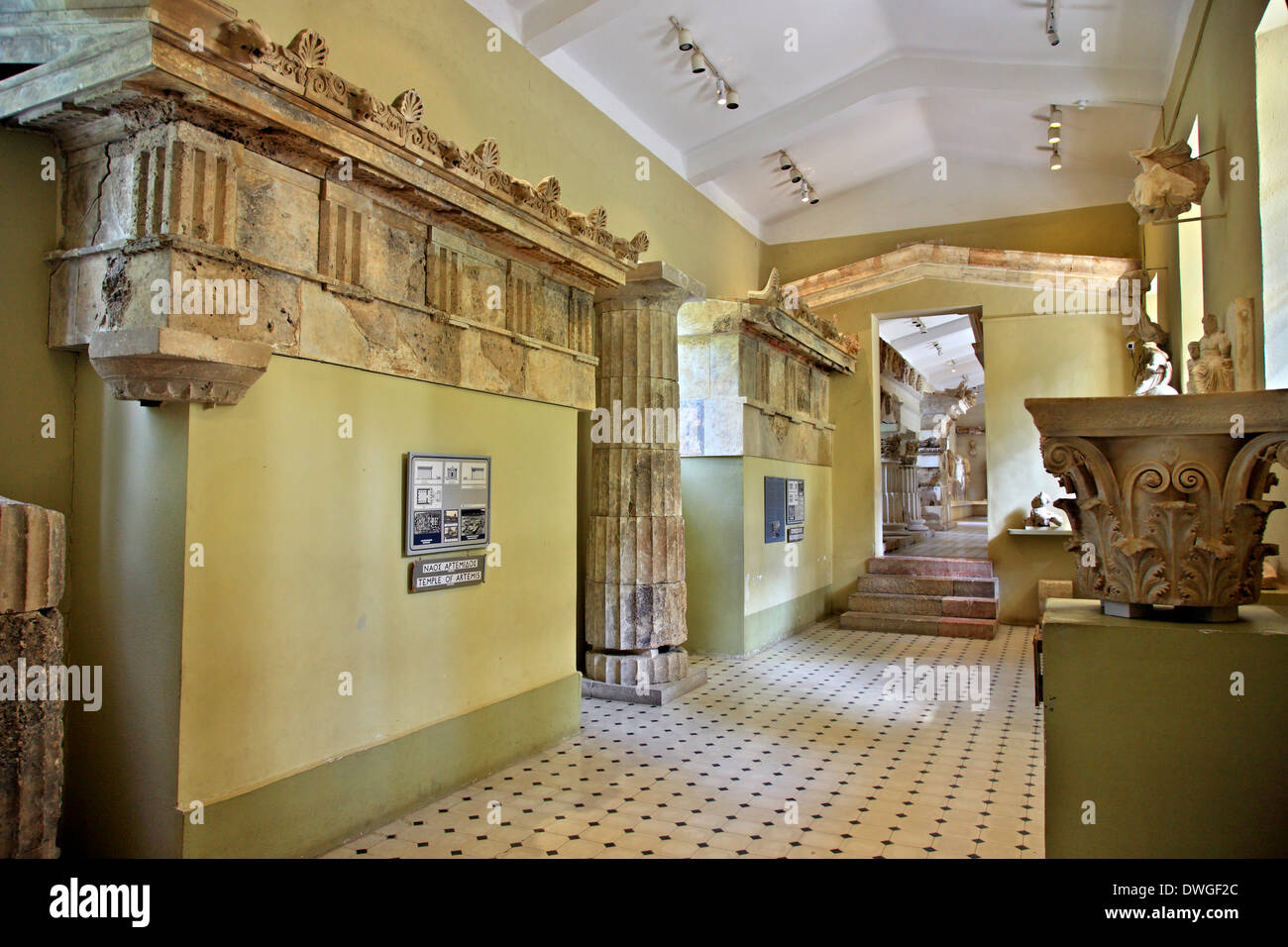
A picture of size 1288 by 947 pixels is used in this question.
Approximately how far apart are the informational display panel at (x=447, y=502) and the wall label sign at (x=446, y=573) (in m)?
0.08

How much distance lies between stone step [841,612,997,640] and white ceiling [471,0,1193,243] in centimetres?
617

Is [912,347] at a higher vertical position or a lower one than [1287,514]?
higher

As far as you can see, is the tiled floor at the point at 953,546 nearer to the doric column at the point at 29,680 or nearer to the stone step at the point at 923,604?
the stone step at the point at 923,604

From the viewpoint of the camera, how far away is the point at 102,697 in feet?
12.3

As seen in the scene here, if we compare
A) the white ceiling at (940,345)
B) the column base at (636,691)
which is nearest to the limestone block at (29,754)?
the column base at (636,691)

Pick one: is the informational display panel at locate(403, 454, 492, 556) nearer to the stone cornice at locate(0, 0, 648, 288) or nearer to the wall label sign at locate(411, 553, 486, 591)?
the wall label sign at locate(411, 553, 486, 591)

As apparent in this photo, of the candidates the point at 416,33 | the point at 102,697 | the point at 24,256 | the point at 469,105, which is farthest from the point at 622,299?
the point at 102,697

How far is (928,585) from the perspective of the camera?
12.0m

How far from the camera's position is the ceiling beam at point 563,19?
23.6 ft

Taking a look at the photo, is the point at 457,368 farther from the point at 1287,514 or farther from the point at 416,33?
the point at 1287,514

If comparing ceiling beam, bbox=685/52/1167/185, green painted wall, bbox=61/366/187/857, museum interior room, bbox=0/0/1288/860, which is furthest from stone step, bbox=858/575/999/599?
green painted wall, bbox=61/366/187/857

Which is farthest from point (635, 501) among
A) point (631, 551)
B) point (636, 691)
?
point (636, 691)

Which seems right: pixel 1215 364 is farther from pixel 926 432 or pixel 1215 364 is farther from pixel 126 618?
pixel 926 432
